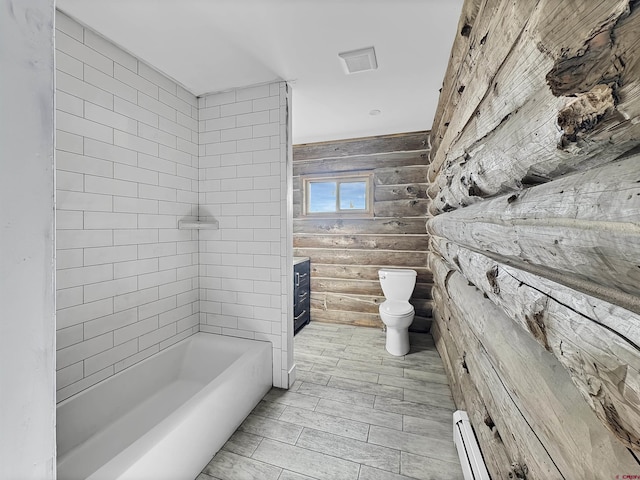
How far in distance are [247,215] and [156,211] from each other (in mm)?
677

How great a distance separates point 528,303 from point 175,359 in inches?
94.7

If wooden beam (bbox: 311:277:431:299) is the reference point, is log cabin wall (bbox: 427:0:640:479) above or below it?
above

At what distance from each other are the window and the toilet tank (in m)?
0.89

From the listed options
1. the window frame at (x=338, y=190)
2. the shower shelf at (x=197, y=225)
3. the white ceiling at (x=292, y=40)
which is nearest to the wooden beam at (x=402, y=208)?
the window frame at (x=338, y=190)

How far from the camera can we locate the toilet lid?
2.84 metres

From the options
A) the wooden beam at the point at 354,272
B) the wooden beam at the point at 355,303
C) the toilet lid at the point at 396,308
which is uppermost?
the wooden beam at the point at 354,272

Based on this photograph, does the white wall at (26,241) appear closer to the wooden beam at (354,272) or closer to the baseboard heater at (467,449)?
the baseboard heater at (467,449)

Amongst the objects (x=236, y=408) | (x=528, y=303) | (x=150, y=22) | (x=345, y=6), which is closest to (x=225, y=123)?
(x=150, y=22)

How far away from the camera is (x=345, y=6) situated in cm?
148

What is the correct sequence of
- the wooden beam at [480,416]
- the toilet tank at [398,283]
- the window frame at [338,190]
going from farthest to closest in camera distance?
the window frame at [338,190]
the toilet tank at [398,283]
the wooden beam at [480,416]

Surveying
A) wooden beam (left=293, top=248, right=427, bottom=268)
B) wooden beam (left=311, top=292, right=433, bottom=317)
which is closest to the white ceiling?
wooden beam (left=293, top=248, right=427, bottom=268)

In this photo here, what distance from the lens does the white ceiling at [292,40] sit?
149 cm

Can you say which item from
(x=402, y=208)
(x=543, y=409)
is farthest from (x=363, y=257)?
(x=543, y=409)

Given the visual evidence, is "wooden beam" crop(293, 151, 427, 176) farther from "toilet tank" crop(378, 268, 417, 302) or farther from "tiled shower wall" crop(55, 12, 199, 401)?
"tiled shower wall" crop(55, 12, 199, 401)
